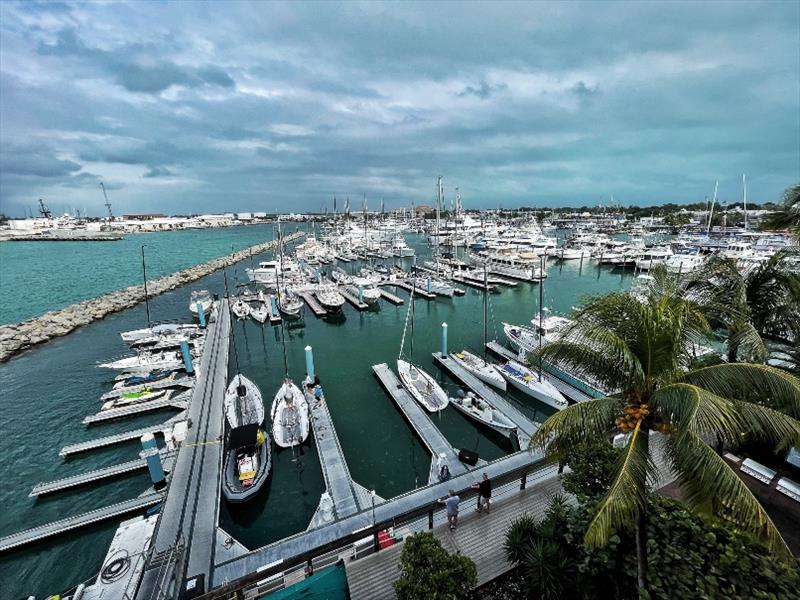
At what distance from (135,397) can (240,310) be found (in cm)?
2190

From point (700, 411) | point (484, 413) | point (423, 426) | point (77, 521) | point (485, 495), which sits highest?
point (700, 411)

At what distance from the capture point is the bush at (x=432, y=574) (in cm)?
758

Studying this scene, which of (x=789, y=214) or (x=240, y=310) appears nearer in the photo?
(x=789, y=214)

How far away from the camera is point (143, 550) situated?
13.3 m

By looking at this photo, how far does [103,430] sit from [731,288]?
34894 mm

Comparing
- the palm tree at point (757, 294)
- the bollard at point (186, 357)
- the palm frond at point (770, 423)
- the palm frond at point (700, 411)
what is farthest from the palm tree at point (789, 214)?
the bollard at point (186, 357)

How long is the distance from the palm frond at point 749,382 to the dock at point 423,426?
1209cm

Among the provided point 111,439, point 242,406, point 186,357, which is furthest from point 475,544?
point 186,357

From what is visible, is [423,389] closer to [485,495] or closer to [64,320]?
[485,495]

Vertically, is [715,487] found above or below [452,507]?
above

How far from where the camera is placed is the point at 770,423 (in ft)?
19.9

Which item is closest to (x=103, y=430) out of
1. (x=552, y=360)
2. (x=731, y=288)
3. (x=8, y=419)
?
(x=8, y=419)

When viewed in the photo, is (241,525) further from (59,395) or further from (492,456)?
(59,395)

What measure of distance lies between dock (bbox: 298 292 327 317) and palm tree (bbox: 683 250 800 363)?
40.3 meters
